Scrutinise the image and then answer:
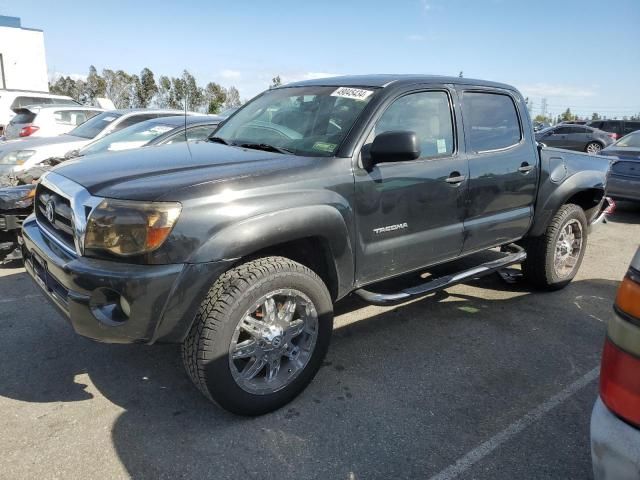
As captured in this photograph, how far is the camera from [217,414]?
2.77m

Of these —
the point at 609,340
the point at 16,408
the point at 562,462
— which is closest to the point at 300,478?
the point at 562,462

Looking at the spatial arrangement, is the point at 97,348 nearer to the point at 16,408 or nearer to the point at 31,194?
the point at 16,408

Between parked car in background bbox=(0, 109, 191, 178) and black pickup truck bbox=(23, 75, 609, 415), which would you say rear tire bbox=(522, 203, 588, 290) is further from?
A: parked car in background bbox=(0, 109, 191, 178)

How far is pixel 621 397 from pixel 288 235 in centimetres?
164

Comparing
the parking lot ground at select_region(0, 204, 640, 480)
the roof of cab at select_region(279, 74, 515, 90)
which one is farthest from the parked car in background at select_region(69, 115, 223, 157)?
the parking lot ground at select_region(0, 204, 640, 480)

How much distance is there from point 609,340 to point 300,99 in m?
2.61

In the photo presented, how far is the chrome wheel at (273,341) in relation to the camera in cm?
266

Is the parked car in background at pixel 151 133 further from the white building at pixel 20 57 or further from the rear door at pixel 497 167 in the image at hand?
the white building at pixel 20 57

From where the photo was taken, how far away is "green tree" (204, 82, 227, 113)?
102ft

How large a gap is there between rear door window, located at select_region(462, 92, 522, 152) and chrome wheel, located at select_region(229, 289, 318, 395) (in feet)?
6.13

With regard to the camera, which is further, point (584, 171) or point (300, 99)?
point (584, 171)

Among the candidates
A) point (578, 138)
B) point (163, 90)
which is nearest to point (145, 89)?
point (163, 90)

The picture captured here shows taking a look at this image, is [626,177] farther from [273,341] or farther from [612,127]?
[612,127]

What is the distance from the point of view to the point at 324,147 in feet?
9.96
